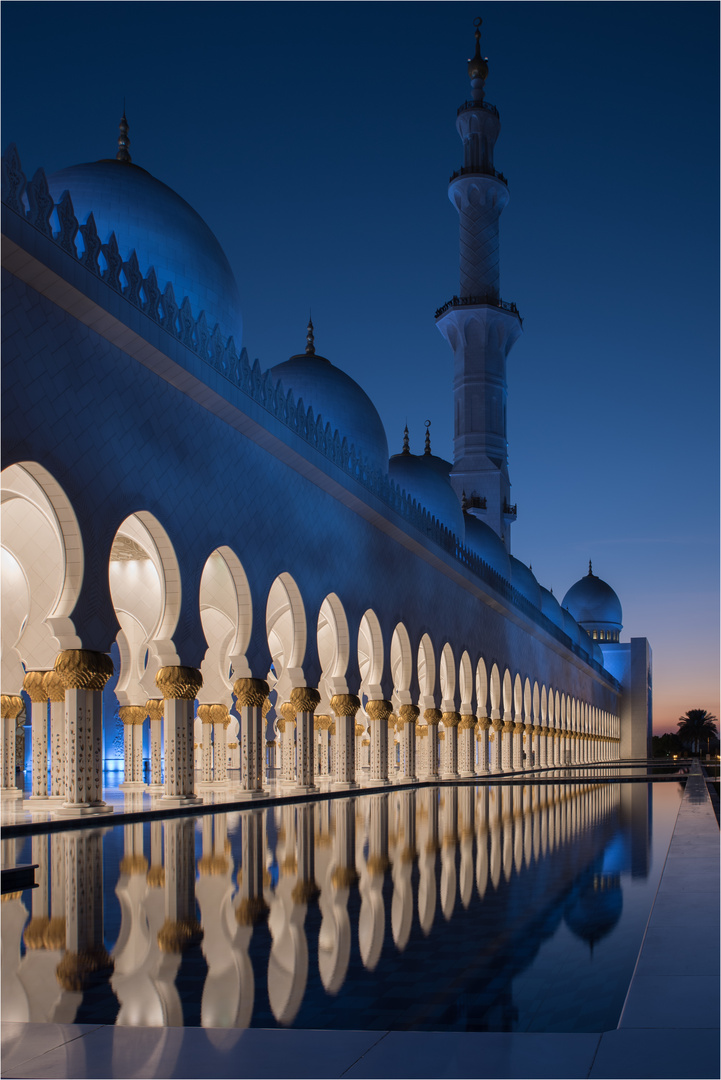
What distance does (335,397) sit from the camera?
15680mm

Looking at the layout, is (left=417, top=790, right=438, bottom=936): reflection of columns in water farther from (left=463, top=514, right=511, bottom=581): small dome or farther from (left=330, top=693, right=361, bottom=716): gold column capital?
(left=463, top=514, right=511, bottom=581): small dome

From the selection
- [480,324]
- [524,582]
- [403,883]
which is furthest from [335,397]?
[524,582]

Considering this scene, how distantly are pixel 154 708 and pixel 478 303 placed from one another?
1590cm

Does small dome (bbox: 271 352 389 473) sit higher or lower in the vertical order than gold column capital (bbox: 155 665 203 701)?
higher

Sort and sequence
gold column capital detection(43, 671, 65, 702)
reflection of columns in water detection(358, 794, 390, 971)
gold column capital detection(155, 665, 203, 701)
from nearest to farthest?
reflection of columns in water detection(358, 794, 390, 971) → gold column capital detection(155, 665, 203, 701) → gold column capital detection(43, 671, 65, 702)

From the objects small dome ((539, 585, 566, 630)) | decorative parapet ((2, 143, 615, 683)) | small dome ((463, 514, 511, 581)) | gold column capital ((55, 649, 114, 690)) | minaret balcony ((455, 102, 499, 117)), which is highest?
minaret balcony ((455, 102, 499, 117))

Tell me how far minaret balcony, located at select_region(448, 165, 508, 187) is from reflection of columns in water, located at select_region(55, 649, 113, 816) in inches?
866

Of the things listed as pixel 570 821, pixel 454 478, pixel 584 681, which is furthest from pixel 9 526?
pixel 584 681

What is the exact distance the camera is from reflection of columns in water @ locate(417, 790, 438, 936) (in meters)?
3.61

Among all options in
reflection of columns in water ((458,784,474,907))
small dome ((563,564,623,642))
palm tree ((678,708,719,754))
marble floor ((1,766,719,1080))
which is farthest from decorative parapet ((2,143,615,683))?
palm tree ((678,708,719,754))

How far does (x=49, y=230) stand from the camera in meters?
7.98

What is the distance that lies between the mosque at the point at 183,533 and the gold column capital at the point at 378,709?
0.05m

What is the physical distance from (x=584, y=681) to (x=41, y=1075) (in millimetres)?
37987

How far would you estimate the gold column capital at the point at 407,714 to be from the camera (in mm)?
16766
